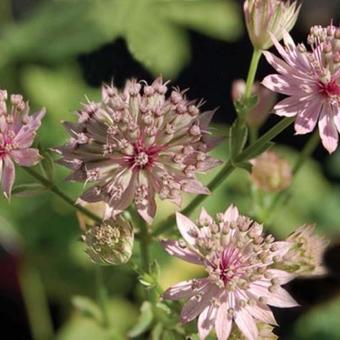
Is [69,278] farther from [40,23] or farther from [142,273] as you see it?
[142,273]

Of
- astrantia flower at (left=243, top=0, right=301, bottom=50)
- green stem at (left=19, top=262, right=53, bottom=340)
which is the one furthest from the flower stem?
green stem at (left=19, top=262, right=53, bottom=340)

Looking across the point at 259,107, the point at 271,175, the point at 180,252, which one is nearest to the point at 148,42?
the point at 259,107

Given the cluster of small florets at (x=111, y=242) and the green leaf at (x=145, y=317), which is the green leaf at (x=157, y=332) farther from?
the cluster of small florets at (x=111, y=242)

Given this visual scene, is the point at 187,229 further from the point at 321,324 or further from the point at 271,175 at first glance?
the point at 321,324

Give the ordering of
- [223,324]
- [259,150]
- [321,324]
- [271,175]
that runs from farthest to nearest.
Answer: [321,324] < [271,175] < [259,150] < [223,324]

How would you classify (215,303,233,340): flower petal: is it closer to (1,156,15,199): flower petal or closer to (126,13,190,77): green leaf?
(1,156,15,199): flower petal

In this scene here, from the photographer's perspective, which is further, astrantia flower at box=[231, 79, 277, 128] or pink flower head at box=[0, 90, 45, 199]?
astrantia flower at box=[231, 79, 277, 128]

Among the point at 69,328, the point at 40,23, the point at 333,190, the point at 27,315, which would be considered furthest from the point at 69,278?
the point at 333,190
